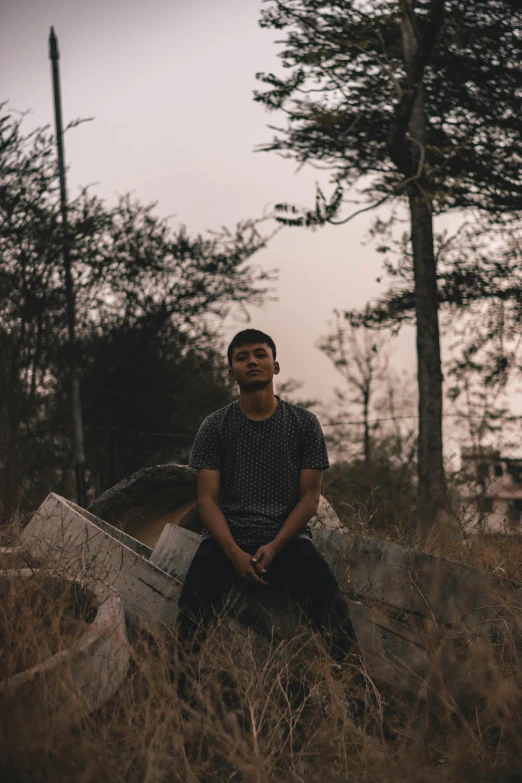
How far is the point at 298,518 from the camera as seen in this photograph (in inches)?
158

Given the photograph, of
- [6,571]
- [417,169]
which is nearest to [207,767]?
[6,571]

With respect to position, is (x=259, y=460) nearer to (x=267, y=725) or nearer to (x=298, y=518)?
(x=298, y=518)

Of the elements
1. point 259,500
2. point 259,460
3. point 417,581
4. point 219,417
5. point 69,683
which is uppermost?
point 219,417

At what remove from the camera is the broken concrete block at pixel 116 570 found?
168 inches

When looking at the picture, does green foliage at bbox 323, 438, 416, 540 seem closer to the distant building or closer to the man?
the distant building

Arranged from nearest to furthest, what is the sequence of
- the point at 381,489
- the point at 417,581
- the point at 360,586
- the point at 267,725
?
1. the point at 267,725
2. the point at 417,581
3. the point at 360,586
4. the point at 381,489

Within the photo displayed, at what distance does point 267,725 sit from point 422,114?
10.1 metres

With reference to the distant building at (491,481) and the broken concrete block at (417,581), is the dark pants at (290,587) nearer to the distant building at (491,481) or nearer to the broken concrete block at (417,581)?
the broken concrete block at (417,581)

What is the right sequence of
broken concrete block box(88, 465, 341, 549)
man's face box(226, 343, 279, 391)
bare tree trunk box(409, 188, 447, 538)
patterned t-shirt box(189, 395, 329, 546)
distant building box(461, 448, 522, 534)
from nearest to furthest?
patterned t-shirt box(189, 395, 329, 546), man's face box(226, 343, 279, 391), broken concrete block box(88, 465, 341, 549), distant building box(461, 448, 522, 534), bare tree trunk box(409, 188, 447, 538)

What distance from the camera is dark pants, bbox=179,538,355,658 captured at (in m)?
3.81

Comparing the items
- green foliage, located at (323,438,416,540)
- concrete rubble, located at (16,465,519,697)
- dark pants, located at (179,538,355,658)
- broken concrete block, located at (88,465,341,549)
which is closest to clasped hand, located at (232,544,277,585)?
dark pants, located at (179,538,355,658)

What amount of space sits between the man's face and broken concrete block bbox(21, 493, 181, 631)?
120cm

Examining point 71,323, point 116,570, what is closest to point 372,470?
point 71,323

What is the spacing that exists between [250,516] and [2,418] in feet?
23.3
